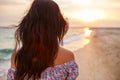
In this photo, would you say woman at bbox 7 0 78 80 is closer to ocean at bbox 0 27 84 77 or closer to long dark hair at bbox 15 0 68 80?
long dark hair at bbox 15 0 68 80

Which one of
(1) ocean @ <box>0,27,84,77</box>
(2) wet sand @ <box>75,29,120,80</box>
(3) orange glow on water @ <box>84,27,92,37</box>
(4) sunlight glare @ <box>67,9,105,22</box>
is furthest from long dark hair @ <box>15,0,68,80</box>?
(3) orange glow on water @ <box>84,27,92,37</box>

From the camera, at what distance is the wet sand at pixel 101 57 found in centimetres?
600

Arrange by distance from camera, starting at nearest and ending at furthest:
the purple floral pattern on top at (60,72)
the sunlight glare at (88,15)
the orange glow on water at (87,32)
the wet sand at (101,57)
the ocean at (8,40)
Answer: the purple floral pattern on top at (60,72)
the wet sand at (101,57)
the ocean at (8,40)
the sunlight glare at (88,15)
the orange glow on water at (87,32)

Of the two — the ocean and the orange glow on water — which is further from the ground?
the orange glow on water

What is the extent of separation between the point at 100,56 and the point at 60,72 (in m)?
5.44

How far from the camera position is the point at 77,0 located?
9.59 metres

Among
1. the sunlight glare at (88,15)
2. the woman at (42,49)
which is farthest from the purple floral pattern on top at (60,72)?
the sunlight glare at (88,15)

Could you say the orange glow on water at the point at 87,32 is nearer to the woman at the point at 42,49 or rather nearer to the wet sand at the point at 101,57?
the wet sand at the point at 101,57

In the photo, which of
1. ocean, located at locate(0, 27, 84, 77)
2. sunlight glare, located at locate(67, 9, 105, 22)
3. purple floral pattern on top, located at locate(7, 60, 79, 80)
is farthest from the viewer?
sunlight glare, located at locate(67, 9, 105, 22)

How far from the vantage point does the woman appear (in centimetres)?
200

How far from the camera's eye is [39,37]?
6.57 feet

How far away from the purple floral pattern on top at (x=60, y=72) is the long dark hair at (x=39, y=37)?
31mm

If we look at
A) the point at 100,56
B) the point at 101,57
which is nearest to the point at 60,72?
the point at 101,57

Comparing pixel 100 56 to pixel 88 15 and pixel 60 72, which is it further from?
pixel 60 72
